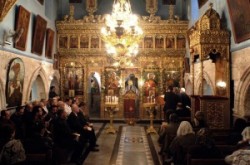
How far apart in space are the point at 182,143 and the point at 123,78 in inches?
392

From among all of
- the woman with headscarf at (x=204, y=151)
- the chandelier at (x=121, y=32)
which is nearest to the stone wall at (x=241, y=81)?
the chandelier at (x=121, y=32)

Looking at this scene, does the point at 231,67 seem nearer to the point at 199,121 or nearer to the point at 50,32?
the point at 199,121

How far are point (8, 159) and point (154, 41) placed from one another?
487 inches

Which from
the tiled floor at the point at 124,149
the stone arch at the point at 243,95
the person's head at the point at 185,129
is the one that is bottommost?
the tiled floor at the point at 124,149

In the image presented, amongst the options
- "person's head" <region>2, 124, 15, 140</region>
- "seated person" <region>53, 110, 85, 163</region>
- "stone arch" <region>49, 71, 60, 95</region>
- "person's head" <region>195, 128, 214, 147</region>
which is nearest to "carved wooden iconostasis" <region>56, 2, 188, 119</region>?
"stone arch" <region>49, 71, 60, 95</region>

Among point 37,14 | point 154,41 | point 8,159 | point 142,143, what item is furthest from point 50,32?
point 8,159

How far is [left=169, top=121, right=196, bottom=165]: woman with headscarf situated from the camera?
18.5ft

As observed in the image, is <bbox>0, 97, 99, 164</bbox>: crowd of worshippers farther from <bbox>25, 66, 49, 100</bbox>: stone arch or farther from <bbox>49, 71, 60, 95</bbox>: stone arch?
<bbox>49, 71, 60, 95</bbox>: stone arch

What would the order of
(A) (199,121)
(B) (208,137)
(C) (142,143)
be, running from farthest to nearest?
(C) (142,143), (A) (199,121), (B) (208,137)

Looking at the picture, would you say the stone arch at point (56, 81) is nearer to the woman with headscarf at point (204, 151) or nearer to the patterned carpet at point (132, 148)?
the patterned carpet at point (132, 148)

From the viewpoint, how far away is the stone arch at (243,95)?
8117 mm

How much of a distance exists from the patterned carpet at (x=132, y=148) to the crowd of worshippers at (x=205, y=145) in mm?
850

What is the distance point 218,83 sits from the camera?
9617 millimetres

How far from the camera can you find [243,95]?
834cm
